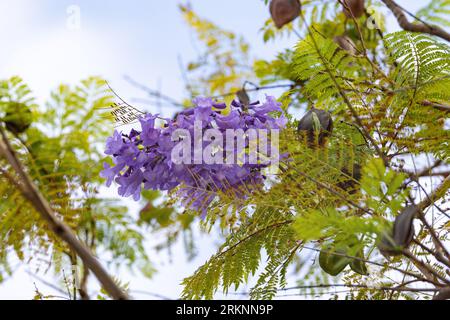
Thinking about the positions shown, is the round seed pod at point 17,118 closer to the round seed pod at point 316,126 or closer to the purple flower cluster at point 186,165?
the purple flower cluster at point 186,165

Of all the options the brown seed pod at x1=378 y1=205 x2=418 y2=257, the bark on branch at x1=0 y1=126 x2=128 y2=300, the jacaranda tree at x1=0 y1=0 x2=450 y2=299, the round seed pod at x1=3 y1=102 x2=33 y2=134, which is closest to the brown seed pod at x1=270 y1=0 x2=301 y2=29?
the jacaranda tree at x1=0 y1=0 x2=450 y2=299

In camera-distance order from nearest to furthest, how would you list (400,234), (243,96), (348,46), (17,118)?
(400,234) < (348,46) < (243,96) < (17,118)

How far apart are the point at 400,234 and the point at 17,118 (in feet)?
4.39

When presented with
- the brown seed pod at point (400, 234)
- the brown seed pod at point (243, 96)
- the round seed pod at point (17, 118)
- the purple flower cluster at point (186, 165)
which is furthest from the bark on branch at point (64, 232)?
the round seed pod at point (17, 118)

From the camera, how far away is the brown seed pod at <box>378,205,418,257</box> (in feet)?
1.97

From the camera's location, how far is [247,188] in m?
0.83

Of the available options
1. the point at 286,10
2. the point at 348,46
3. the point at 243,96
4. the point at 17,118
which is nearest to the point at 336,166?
the point at 286,10

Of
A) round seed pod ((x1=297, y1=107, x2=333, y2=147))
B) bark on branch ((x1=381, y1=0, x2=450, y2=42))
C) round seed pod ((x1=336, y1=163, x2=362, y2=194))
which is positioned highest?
bark on branch ((x1=381, y1=0, x2=450, y2=42))

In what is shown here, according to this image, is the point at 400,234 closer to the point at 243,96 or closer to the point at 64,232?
the point at 64,232

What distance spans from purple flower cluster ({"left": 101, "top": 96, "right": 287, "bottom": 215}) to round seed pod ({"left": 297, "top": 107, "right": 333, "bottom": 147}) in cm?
3

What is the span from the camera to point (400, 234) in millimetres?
603

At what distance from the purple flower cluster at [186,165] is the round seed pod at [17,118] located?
941 millimetres

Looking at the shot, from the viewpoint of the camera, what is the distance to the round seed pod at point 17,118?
1.75m

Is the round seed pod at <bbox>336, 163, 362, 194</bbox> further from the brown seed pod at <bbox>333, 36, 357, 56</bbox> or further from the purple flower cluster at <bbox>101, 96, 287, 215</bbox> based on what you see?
the brown seed pod at <bbox>333, 36, 357, 56</bbox>
